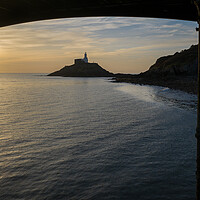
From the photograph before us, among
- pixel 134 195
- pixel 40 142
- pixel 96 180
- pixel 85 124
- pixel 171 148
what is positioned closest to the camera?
pixel 134 195

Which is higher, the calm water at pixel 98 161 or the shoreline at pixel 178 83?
the shoreline at pixel 178 83

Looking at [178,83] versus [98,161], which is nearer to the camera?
[98,161]

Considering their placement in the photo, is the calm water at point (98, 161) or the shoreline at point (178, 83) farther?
the shoreline at point (178, 83)

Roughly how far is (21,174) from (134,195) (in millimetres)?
5063

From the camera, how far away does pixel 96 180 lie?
8281 millimetres

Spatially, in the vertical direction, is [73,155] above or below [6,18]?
below

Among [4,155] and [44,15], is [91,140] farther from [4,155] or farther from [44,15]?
[44,15]

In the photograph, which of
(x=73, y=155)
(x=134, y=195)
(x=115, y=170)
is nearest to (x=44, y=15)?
(x=73, y=155)

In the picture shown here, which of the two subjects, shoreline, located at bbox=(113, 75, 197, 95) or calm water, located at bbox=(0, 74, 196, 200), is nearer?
calm water, located at bbox=(0, 74, 196, 200)

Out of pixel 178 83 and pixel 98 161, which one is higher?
pixel 178 83

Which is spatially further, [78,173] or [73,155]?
[73,155]

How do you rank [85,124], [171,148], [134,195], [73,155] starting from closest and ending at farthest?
[134,195]
[73,155]
[171,148]
[85,124]

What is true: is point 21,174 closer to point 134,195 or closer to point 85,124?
point 134,195

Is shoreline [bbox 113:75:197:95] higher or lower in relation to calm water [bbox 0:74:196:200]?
higher
